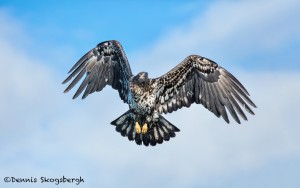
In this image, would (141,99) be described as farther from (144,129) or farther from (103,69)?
(103,69)

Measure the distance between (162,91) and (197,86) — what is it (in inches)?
27.7

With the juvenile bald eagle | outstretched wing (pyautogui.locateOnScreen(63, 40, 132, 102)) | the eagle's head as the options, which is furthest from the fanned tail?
the eagle's head

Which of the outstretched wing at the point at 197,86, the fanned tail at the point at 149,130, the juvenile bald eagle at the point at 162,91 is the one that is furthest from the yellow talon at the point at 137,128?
the outstretched wing at the point at 197,86

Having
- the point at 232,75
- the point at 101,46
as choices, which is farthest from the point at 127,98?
the point at 232,75

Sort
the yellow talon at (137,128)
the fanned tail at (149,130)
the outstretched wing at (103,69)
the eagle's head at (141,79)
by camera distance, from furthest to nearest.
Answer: the outstretched wing at (103,69), the fanned tail at (149,130), the eagle's head at (141,79), the yellow talon at (137,128)

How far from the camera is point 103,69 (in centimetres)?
1288

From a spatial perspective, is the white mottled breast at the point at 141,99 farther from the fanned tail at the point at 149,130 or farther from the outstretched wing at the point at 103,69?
the outstretched wing at the point at 103,69

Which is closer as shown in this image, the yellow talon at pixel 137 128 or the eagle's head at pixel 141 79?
the yellow talon at pixel 137 128

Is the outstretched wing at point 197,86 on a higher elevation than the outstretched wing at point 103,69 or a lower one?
lower

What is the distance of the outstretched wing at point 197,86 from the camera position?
12.1 m

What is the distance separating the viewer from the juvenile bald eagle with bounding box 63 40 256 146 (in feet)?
39.4

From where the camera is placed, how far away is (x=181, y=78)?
12.3 metres

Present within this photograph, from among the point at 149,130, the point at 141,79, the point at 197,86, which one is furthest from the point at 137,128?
the point at 197,86

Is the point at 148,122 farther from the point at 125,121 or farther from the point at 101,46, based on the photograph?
the point at 101,46
